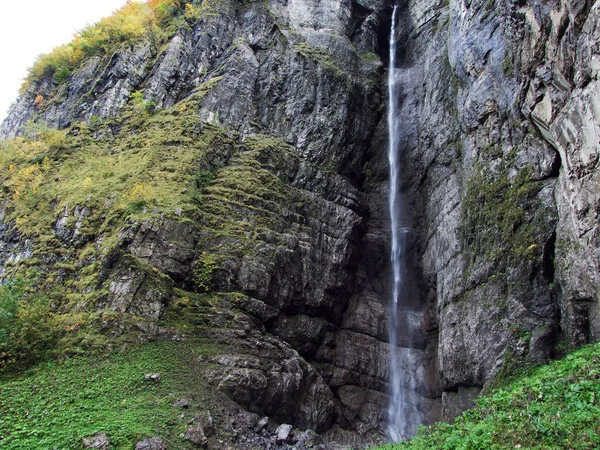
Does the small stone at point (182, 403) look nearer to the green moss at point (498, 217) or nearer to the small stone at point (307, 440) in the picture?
the small stone at point (307, 440)

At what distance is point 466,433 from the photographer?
9.05 meters

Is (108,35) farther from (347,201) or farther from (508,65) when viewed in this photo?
(508,65)

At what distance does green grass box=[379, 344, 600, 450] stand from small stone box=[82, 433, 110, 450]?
7566 millimetres

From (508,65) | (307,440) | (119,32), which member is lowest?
(307,440)

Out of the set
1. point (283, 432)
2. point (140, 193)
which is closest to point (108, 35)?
point (140, 193)

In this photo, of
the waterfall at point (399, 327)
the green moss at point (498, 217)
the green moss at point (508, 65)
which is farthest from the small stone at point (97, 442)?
the green moss at point (508, 65)

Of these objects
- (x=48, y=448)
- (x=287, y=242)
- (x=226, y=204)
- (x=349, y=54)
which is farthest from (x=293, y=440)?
(x=349, y=54)

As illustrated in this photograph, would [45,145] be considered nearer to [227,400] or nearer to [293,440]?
[227,400]

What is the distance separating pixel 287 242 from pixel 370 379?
7.79m

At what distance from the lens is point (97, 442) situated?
1132 cm

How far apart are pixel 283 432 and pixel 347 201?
1386 centimetres

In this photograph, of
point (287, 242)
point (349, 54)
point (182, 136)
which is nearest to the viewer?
point (287, 242)

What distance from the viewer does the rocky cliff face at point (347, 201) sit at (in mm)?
15273

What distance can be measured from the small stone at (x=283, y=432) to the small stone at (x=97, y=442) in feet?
18.3
